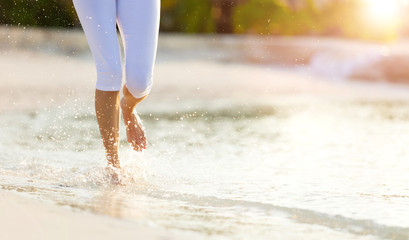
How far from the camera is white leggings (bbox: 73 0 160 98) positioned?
3.77 meters

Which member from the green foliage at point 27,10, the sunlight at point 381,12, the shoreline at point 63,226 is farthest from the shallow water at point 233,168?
the sunlight at point 381,12

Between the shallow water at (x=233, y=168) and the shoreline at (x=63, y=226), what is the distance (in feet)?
0.39

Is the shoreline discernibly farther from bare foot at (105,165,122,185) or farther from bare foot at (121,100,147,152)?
bare foot at (121,100,147,152)

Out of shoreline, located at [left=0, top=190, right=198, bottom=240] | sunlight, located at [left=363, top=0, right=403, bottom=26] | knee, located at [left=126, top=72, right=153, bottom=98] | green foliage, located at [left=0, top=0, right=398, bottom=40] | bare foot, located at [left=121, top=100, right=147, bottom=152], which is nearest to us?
shoreline, located at [left=0, top=190, right=198, bottom=240]

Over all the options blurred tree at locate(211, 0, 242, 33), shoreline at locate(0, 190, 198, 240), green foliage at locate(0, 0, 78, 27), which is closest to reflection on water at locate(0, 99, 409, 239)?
shoreline at locate(0, 190, 198, 240)

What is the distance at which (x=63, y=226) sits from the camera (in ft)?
9.41

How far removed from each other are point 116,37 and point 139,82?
259mm

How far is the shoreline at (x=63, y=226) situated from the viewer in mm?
2742

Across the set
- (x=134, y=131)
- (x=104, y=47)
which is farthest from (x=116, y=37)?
(x=134, y=131)

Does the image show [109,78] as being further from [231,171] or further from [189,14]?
[189,14]

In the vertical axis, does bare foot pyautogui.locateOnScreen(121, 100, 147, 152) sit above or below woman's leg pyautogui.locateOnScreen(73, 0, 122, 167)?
below

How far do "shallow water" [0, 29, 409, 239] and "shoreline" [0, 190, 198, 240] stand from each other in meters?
0.12

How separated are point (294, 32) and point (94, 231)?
17537 mm

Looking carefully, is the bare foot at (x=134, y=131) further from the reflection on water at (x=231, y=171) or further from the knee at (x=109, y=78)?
the knee at (x=109, y=78)
